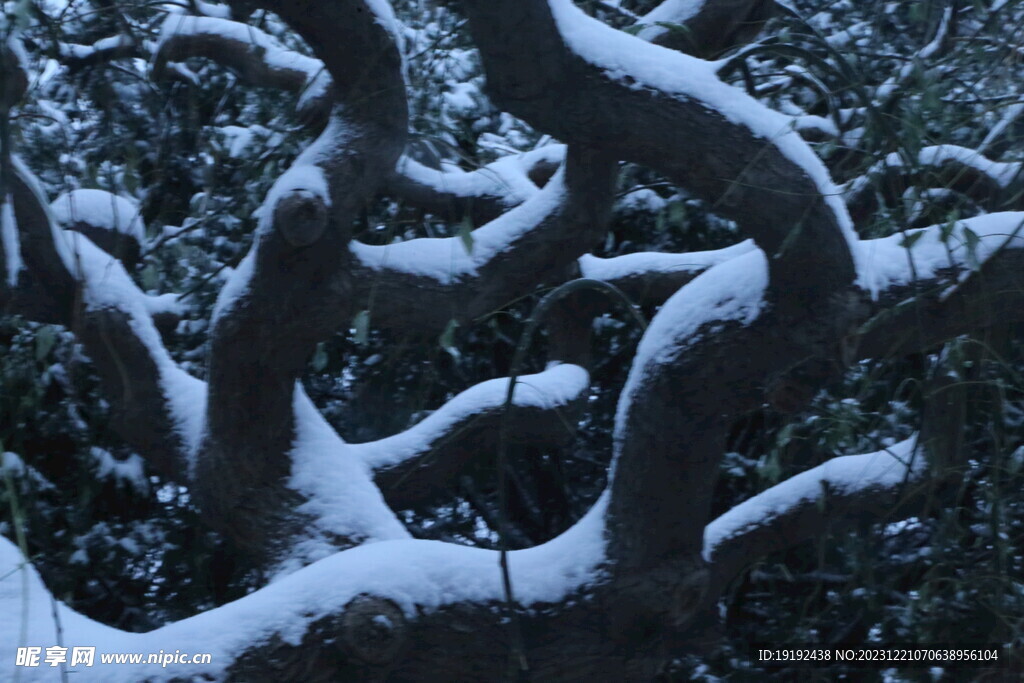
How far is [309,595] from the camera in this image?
7.75 ft

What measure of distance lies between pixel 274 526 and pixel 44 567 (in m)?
1.79

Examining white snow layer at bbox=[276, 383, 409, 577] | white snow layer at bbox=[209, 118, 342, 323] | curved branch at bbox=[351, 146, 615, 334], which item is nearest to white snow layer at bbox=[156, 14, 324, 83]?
white snow layer at bbox=[209, 118, 342, 323]

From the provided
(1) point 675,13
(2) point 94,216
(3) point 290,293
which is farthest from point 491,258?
(2) point 94,216

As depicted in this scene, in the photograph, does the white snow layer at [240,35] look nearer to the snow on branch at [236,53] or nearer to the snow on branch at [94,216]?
the snow on branch at [236,53]

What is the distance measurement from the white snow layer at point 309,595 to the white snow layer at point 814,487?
1.80 ft

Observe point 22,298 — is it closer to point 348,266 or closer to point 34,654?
point 348,266

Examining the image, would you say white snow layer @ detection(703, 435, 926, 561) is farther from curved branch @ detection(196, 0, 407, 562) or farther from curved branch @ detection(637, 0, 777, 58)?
curved branch @ detection(637, 0, 777, 58)

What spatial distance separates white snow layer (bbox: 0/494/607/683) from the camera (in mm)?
2236

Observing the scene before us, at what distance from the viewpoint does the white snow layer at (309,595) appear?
2.24 meters

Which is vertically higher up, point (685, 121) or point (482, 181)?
point (685, 121)

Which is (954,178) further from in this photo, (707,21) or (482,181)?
(482,181)

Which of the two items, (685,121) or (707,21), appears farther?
(707,21)

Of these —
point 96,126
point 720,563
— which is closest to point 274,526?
point 720,563

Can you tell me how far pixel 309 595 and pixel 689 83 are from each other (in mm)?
1532
